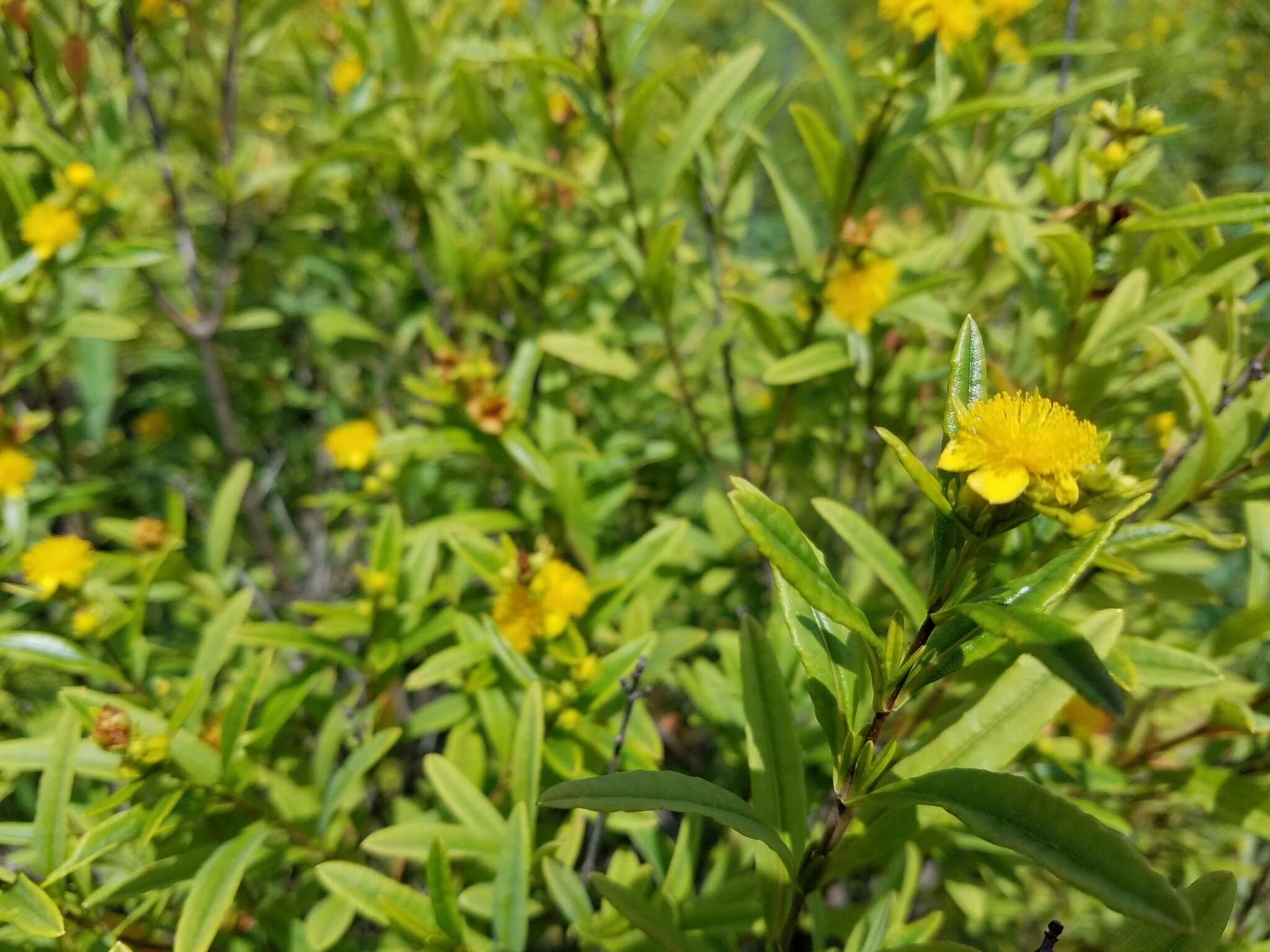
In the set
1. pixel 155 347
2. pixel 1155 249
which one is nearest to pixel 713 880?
pixel 1155 249

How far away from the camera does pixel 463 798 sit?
99 centimetres

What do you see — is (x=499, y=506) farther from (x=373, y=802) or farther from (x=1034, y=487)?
(x=1034, y=487)

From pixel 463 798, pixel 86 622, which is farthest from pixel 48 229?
pixel 463 798

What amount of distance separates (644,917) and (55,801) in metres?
0.69

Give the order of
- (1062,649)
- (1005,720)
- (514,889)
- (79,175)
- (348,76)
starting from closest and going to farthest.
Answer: (1062,649), (1005,720), (514,889), (79,175), (348,76)

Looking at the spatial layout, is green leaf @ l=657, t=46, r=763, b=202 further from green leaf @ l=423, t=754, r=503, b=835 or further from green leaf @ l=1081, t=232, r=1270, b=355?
green leaf @ l=423, t=754, r=503, b=835

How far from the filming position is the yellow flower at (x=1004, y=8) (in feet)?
3.45

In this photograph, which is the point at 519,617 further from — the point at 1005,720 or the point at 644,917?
the point at 1005,720

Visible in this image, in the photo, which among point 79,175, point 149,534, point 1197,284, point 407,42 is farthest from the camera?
point 407,42

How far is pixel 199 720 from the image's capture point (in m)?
1.12

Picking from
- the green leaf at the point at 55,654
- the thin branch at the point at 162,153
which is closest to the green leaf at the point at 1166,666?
the green leaf at the point at 55,654

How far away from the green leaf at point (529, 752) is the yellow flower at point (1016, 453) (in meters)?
0.58

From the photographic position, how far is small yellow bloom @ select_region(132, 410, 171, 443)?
7.07 feet

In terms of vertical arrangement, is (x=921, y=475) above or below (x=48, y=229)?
below
